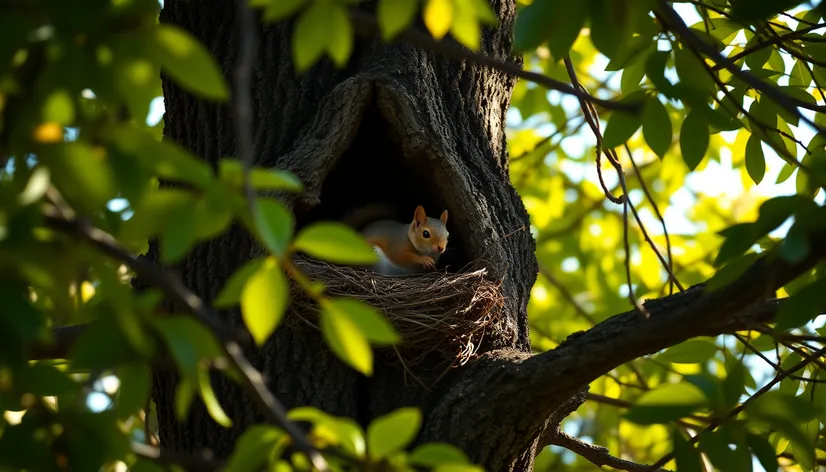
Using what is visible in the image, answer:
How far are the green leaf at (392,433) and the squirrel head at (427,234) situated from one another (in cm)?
270

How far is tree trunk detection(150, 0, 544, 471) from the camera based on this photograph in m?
3.05

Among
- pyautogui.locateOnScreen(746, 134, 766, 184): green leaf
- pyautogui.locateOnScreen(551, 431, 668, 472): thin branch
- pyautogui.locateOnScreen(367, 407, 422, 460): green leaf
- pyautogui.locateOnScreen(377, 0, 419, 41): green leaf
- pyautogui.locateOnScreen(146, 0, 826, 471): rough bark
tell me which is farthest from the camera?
pyautogui.locateOnScreen(551, 431, 668, 472): thin branch

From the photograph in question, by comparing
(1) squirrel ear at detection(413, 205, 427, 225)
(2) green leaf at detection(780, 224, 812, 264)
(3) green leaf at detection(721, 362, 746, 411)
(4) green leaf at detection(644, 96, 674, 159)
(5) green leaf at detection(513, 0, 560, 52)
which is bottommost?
(3) green leaf at detection(721, 362, 746, 411)

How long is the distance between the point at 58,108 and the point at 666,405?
1246mm

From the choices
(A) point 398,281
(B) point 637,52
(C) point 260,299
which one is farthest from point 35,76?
(A) point 398,281

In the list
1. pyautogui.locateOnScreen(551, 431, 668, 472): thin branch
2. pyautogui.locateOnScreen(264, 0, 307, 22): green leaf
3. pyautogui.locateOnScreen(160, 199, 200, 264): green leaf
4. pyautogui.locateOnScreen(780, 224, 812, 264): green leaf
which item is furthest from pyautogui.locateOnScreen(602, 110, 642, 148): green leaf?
pyautogui.locateOnScreen(551, 431, 668, 472): thin branch

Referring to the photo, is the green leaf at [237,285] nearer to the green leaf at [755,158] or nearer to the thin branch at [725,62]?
the thin branch at [725,62]

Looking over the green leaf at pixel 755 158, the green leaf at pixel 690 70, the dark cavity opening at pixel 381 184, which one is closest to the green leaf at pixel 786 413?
the green leaf at pixel 690 70

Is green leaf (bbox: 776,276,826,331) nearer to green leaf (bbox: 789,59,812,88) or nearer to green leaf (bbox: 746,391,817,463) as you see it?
green leaf (bbox: 746,391,817,463)

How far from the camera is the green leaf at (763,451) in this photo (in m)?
2.07

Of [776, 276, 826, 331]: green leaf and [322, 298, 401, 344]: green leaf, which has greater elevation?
[776, 276, 826, 331]: green leaf

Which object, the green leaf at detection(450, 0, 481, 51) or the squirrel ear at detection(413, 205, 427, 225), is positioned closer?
the green leaf at detection(450, 0, 481, 51)

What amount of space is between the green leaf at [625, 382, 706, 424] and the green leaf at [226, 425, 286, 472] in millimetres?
681

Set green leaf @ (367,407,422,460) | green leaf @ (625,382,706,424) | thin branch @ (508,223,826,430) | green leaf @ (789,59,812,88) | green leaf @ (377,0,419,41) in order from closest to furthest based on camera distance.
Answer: green leaf @ (367,407,422,460), green leaf @ (377,0,419,41), green leaf @ (625,382,706,424), thin branch @ (508,223,826,430), green leaf @ (789,59,812,88)
